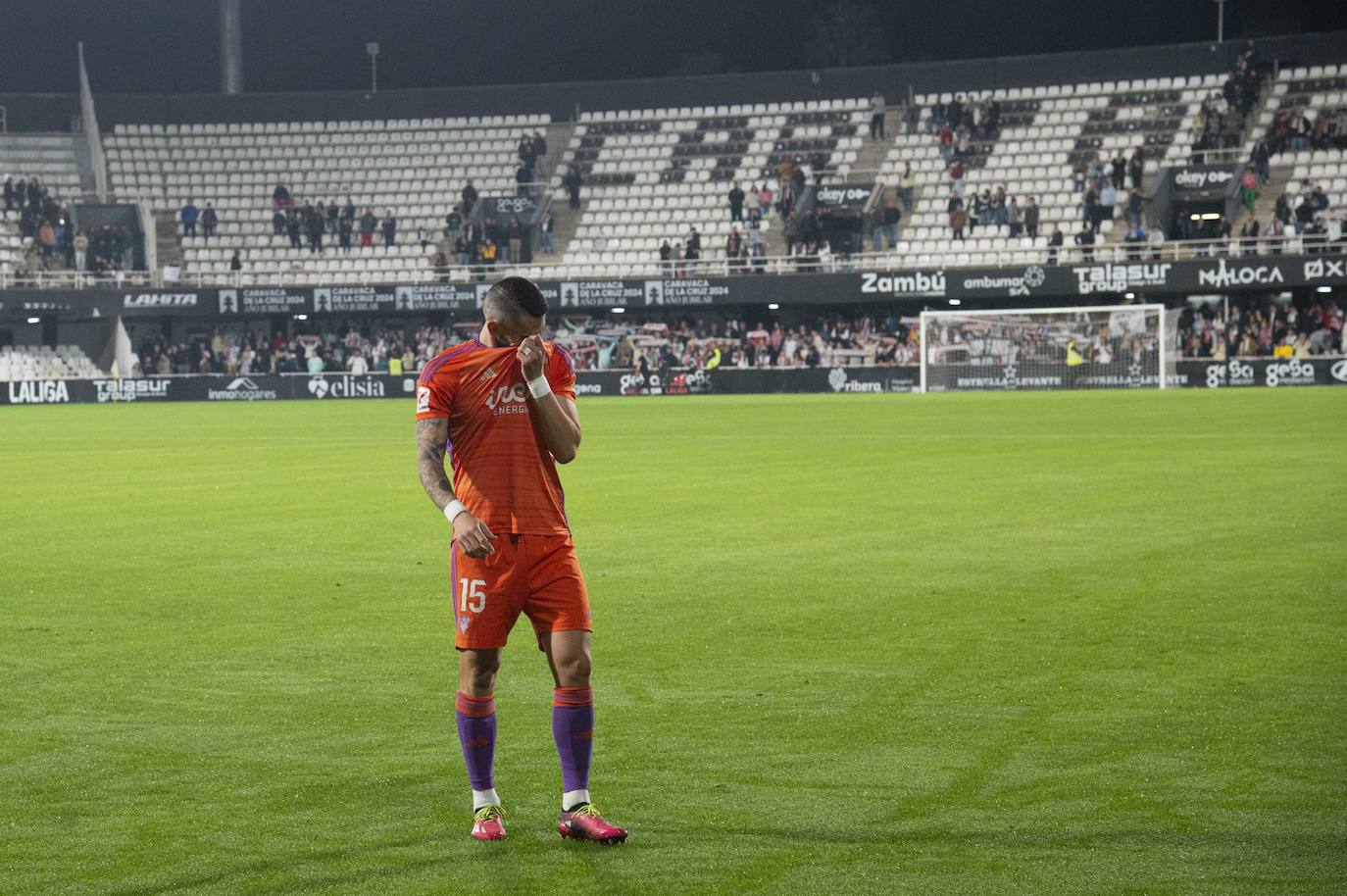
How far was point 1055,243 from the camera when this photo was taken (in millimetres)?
52406

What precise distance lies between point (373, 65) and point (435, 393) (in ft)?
216

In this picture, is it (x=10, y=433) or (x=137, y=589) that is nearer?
(x=137, y=589)

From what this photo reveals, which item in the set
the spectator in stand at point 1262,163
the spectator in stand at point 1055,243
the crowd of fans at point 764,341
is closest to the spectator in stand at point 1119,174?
the spectator in stand at point 1055,243

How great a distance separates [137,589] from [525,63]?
209 feet

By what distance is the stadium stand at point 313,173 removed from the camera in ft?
194

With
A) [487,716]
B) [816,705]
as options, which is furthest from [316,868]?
[816,705]

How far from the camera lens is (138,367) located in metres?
55.7

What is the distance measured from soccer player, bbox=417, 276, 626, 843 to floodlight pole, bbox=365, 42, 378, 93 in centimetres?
6197

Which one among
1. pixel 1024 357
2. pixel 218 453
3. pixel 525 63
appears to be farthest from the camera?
pixel 525 63

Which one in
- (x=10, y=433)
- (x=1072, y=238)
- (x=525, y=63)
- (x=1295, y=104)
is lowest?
(x=10, y=433)

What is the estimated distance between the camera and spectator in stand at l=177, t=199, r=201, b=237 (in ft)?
193

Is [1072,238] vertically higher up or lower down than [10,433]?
higher up

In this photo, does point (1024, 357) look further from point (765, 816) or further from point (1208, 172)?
point (765, 816)

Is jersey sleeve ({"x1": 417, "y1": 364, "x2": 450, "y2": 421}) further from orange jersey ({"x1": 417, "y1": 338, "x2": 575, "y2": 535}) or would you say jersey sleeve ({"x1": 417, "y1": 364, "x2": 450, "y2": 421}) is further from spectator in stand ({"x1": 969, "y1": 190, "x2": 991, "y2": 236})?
spectator in stand ({"x1": 969, "y1": 190, "x2": 991, "y2": 236})
